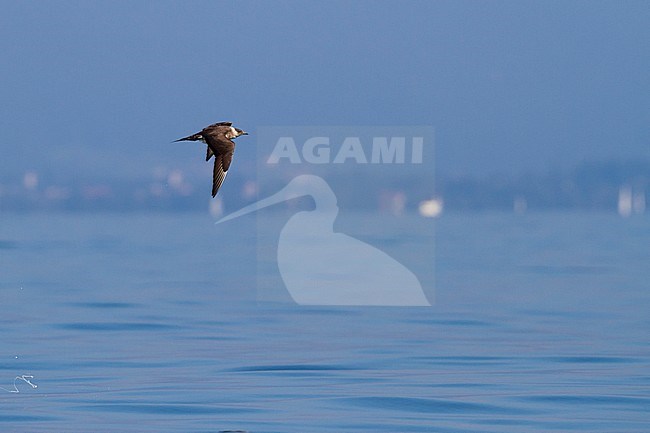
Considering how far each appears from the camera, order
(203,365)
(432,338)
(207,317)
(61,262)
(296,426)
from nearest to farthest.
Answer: (296,426), (203,365), (432,338), (207,317), (61,262)

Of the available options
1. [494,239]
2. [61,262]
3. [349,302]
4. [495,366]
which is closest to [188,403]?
[495,366]

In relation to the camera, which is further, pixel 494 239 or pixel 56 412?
pixel 494 239

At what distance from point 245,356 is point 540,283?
14612 millimetres

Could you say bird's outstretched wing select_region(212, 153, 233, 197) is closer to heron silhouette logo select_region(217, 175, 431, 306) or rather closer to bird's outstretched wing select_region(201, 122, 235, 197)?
bird's outstretched wing select_region(201, 122, 235, 197)

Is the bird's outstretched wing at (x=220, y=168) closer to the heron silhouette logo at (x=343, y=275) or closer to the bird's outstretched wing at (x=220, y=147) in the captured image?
the bird's outstretched wing at (x=220, y=147)

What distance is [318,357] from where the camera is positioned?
17844 mm

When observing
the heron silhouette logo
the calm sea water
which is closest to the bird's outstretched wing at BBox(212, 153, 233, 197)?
the calm sea water

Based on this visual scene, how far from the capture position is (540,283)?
3117cm

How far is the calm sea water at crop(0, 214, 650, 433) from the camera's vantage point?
13.5m

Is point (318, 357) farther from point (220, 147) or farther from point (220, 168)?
point (220, 147)

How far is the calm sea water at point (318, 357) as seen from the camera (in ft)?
44.3

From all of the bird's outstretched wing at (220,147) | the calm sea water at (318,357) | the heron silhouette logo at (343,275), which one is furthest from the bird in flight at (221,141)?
the heron silhouette logo at (343,275)

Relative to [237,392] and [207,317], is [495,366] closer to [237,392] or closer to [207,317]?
[237,392]

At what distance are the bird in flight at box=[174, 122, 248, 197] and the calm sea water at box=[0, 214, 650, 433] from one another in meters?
2.51
